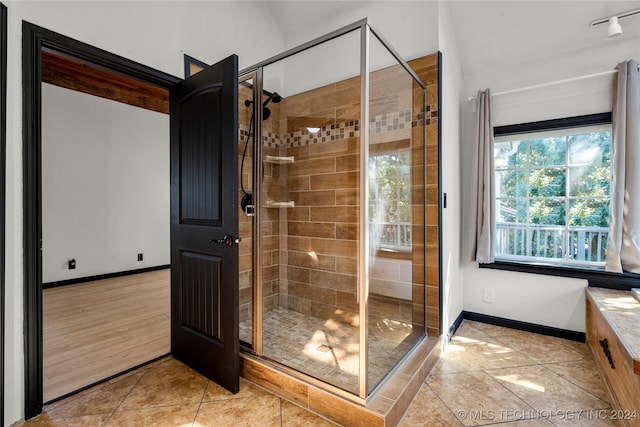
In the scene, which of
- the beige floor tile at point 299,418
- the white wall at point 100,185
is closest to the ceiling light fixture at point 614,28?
the beige floor tile at point 299,418

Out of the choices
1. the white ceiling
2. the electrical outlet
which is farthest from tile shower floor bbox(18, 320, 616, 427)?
the white ceiling

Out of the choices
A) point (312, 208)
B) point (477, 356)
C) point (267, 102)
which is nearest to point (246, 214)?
point (312, 208)

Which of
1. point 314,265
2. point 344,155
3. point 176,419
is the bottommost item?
point 176,419

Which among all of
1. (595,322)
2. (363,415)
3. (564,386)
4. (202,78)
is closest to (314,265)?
(363,415)

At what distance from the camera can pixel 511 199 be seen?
3064mm

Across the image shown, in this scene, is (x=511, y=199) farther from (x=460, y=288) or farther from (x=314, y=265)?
(x=314, y=265)

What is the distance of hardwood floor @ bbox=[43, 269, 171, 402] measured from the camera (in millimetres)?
2150

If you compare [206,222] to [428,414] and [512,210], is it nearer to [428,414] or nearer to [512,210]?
[428,414]

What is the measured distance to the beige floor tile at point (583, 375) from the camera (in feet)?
6.37

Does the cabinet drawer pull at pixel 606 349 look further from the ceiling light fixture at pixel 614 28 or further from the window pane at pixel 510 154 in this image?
the ceiling light fixture at pixel 614 28

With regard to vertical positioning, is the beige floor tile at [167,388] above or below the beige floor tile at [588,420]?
above

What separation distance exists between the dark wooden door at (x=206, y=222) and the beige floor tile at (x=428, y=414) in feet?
3.36

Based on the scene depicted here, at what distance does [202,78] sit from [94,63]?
64 cm

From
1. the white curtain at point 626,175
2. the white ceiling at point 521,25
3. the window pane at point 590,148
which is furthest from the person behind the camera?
the window pane at point 590,148
